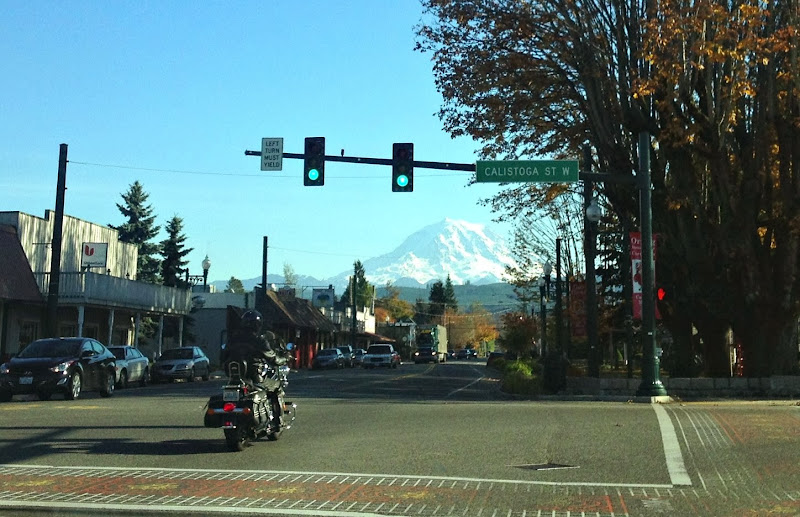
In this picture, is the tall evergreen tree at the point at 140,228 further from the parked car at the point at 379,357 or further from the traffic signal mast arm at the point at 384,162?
the traffic signal mast arm at the point at 384,162

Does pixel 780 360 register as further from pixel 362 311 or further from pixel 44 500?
pixel 362 311

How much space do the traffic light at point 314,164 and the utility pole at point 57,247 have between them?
44.8 ft

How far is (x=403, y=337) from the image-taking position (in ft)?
383

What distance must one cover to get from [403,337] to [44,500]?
109103mm

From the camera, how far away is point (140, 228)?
61.9 meters

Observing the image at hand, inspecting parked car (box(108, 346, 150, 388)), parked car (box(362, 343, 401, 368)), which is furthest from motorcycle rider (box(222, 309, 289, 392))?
parked car (box(362, 343, 401, 368))

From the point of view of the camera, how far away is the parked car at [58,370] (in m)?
22.0

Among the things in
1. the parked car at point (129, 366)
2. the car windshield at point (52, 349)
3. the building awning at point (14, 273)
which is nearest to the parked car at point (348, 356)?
the building awning at point (14, 273)

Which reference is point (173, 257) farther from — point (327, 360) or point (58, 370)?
point (58, 370)

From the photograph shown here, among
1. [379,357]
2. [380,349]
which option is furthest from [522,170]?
[380,349]

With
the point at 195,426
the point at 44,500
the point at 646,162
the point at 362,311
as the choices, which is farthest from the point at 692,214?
the point at 362,311

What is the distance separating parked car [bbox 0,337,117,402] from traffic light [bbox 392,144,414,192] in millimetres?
9184

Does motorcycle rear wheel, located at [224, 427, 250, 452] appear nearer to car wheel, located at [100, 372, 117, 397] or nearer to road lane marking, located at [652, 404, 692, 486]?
road lane marking, located at [652, 404, 692, 486]

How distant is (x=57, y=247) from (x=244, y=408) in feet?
74.7
